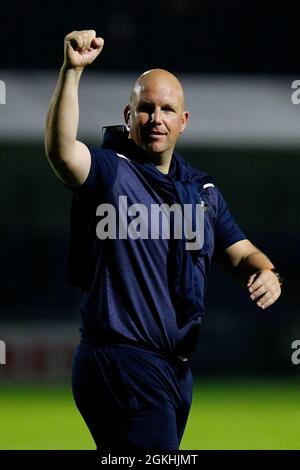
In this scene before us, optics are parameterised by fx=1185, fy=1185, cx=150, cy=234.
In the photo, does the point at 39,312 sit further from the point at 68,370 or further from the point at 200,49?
the point at 200,49

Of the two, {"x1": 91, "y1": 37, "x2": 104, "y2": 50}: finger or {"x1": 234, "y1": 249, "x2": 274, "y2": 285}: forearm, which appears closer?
{"x1": 91, "y1": 37, "x2": 104, "y2": 50}: finger

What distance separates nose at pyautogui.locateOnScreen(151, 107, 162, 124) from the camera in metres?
3.70

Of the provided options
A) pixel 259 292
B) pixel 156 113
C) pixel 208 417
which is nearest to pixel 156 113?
pixel 156 113

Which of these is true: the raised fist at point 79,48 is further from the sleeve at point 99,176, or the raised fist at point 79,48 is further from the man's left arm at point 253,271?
the man's left arm at point 253,271

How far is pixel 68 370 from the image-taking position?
1010 cm

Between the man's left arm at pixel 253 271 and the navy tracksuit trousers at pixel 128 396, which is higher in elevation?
the man's left arm at pixel 253 271

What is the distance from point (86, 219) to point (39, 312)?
6875 millimetres

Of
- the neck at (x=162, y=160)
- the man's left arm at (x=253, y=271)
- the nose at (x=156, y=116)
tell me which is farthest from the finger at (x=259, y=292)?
the nose at (x=156, y=116)

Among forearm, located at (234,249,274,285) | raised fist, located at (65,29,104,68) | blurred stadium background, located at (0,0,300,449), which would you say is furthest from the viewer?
blurred stadium background, located at (0,0,300,449)

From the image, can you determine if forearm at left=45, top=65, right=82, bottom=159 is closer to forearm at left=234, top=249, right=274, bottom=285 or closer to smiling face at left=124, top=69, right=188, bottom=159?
smiling face at left=124, top=69, right=188, bottom=159

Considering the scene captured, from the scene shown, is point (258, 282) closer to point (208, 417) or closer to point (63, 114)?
point (63, 114)

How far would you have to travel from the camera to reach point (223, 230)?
3.99 meters

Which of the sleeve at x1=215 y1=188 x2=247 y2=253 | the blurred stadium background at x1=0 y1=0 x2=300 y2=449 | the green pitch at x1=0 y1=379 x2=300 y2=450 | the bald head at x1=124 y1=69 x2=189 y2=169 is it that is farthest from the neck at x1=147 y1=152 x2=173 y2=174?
the blurred stadium background at x1=0 y1=0 x2=300 y2=449

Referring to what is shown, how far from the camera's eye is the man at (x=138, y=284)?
11.9 ft
